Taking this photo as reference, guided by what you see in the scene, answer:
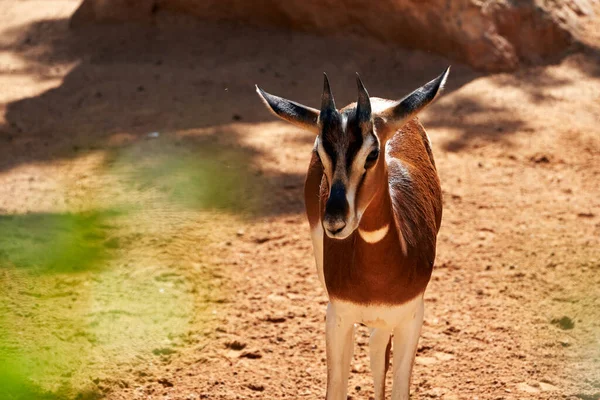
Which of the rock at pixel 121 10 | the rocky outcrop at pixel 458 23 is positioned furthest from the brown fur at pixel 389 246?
the rock at pixel 121 10

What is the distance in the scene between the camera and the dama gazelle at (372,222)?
3.60 meters

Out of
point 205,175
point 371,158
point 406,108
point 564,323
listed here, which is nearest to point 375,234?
point 371,158

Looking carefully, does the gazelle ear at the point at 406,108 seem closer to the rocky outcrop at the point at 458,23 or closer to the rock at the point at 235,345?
the rock at the point at 235,345

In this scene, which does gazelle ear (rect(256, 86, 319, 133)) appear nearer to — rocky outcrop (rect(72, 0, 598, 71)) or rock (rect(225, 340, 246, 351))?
rock (rect(225, 340, 246, 351))

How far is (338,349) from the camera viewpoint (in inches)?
167

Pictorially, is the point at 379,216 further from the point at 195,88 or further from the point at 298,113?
the point at 195,88

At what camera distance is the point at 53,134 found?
28.7 ft

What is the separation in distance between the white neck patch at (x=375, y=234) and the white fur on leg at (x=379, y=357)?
2.85 ft

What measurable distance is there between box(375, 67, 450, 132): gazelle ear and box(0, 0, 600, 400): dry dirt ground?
6.35 ft

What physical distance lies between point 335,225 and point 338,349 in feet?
3.16

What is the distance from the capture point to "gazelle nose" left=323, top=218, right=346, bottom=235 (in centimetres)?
349

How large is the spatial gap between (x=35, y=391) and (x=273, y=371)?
1.38 m

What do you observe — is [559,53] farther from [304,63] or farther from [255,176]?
[255,176]

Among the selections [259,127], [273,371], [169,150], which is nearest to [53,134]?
[169,150]
